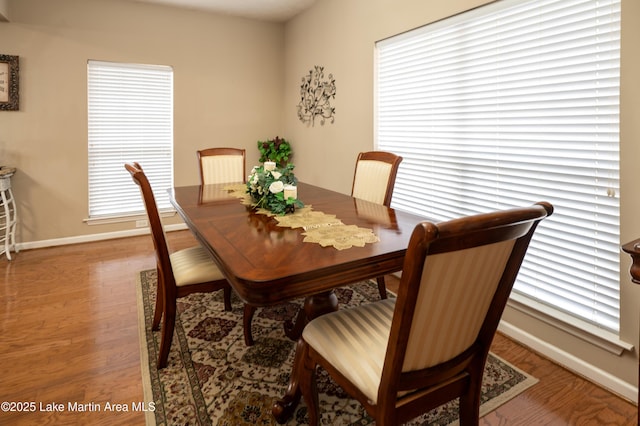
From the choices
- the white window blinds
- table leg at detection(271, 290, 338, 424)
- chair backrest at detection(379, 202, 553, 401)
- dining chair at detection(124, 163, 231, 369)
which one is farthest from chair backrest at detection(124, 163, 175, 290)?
the white window blinds

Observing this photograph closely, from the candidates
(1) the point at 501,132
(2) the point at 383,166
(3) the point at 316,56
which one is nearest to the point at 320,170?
(3) the point at 316,56

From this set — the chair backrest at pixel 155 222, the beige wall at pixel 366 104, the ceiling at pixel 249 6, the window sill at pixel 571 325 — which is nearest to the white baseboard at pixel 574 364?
the beige wall at pixel 366 104

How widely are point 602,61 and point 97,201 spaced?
4.61 metres

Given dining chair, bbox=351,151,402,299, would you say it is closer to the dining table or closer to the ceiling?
the dining table

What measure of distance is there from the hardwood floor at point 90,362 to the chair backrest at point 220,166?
3.65 feet

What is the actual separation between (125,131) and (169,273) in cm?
310

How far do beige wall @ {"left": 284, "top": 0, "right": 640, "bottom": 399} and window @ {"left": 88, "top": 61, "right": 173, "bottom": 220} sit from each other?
5.25ft

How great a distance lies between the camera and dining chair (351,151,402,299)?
8.01 feet

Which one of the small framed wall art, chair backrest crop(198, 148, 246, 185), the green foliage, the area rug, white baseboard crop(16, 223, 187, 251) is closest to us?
the area rug

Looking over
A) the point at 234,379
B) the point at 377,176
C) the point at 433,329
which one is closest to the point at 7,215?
the point at 234,379

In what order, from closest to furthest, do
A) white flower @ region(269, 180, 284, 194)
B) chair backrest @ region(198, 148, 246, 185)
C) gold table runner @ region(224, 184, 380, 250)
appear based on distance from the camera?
gold table runner @ region(224, 184, 380, 250) < white flower @ region(269, 180, 284, 194) < chair backrest @ region(198, 148, 246, 185)

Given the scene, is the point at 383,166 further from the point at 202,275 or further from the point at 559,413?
the point at 559,413

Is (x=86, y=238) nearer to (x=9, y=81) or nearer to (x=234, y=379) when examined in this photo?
(x=9, y=81)

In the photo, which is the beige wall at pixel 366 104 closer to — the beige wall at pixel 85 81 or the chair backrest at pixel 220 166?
the beige wall at pixel 85 81
